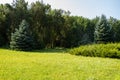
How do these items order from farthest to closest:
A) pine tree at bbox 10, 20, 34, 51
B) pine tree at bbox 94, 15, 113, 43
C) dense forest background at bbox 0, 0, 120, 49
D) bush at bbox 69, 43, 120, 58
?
1. pine tree at bbox 94, 15, 113, 43
2. dense forest background at bbox 0, 0, 120, 49
3. pine tree at bbox 10, 20, 34, 51
4. bush at bbox 69, 43, 120, 58

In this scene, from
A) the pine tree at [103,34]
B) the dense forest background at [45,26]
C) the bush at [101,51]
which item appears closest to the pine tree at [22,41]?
the dense forest background at [45,26]

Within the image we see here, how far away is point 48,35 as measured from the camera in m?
44.2

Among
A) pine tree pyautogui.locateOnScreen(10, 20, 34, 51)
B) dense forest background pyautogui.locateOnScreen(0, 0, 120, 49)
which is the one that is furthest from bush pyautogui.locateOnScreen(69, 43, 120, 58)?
dense forest background pyautogui.locateOnScreen(0, 0, 120, 49)

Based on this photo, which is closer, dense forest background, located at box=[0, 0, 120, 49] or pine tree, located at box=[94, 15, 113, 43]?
dense forest background, located at box=[0, 0, 120, 49]

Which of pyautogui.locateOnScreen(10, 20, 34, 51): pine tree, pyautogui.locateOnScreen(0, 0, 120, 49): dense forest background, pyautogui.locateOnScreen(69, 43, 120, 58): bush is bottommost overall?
pyautogui.locateOnScreen(69, 43, 120, 58): bush

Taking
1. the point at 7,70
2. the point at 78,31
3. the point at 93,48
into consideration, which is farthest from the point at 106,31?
the point at 7,70

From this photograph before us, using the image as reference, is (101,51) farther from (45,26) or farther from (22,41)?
(45,26)

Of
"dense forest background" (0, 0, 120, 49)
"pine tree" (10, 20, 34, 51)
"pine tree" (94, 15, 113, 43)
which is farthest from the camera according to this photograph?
"pine tree" (94, 15, 113, 43)

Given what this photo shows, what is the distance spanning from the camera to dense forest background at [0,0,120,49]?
1537 inches

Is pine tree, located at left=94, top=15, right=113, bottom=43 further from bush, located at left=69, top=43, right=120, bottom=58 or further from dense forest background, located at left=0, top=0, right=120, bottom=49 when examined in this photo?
bush, located at left=69, top=43, right=120, bottom=58

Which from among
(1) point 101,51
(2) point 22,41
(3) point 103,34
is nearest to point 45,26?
(3) point 103,34

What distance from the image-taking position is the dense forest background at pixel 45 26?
39031 millimetres

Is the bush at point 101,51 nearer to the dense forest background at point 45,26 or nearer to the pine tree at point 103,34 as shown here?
the dense forest background at point 45,26

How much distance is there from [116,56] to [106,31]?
21509mm
